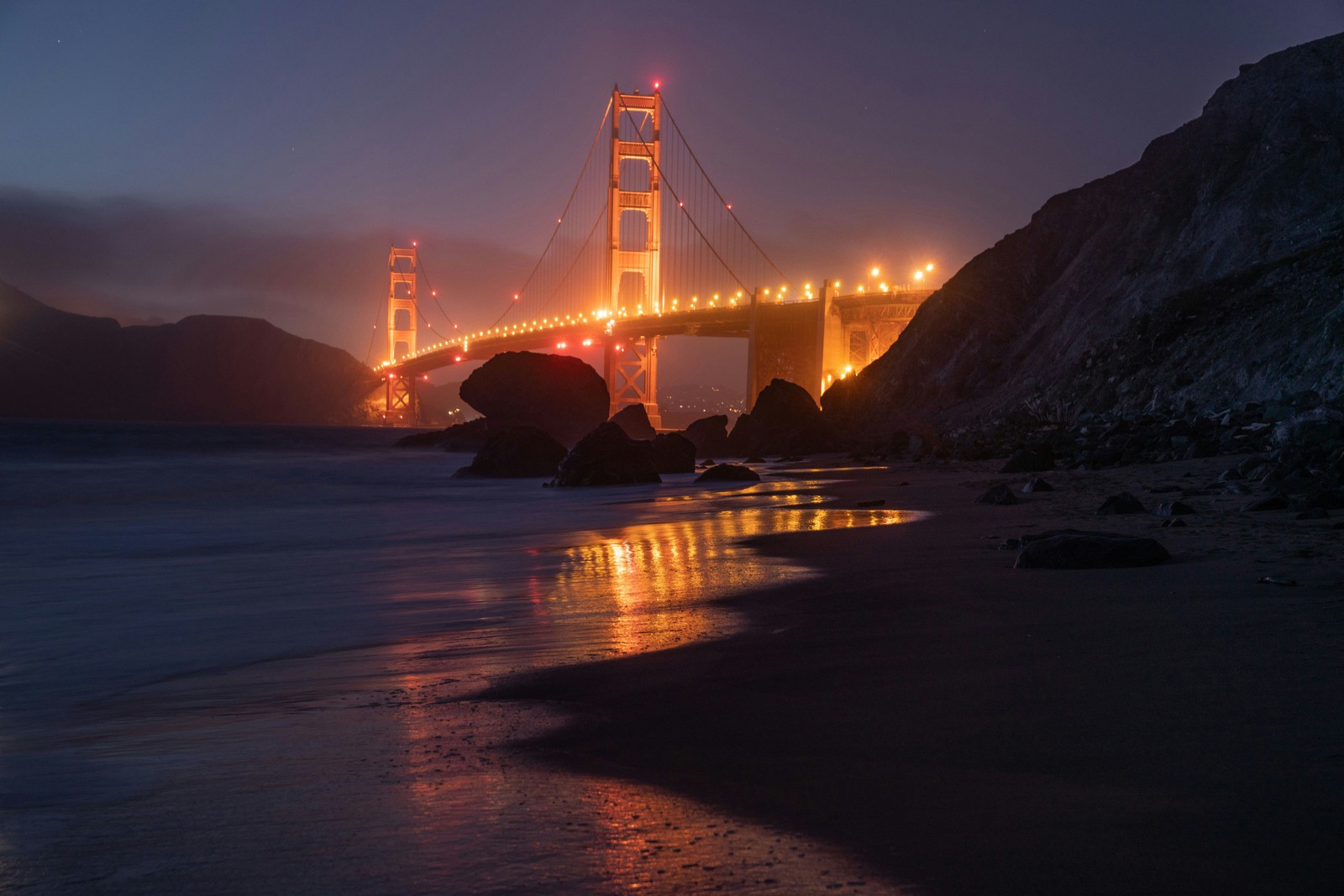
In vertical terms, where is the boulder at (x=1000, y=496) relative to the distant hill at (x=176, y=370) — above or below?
below

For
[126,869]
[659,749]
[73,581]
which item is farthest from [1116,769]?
[73,581]

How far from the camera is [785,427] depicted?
78.1 feet

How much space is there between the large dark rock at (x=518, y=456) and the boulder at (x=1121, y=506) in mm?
13480

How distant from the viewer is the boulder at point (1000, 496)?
7664 mm

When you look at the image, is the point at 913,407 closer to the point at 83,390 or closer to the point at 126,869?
the point at 126,869

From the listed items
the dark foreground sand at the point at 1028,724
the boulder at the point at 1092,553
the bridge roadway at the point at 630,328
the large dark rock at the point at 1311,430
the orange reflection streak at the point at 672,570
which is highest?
the bridge roadway at the point at 630,328

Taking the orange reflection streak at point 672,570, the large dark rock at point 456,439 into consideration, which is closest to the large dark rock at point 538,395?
the large dark rock at point 456,439

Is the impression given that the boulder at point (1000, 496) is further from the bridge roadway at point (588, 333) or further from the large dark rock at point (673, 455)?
the bridge roadway at point (588, 333)

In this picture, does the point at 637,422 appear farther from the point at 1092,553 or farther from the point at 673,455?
the point at 1092,553

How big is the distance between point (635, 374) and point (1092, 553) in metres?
54.7

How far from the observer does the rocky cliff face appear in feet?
44.3

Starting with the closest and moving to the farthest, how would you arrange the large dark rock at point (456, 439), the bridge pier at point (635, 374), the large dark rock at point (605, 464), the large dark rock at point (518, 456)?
1. the large dark rock at point (605, 464)
2. the large dark rock at point (518, 456)
3. the large dark rock at point (456, 439)
4. the bridge pier at point (635, 374)

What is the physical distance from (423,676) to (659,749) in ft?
3.65

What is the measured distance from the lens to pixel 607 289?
196ft
